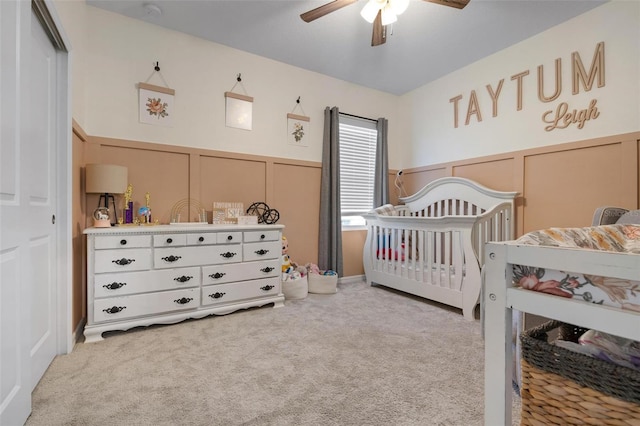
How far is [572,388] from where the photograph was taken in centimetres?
74

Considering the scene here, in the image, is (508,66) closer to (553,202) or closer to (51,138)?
(553,202)

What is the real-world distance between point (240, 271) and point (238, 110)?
5.26 feet

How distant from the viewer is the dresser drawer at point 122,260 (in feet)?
6.66

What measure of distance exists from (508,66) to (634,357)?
3061mm

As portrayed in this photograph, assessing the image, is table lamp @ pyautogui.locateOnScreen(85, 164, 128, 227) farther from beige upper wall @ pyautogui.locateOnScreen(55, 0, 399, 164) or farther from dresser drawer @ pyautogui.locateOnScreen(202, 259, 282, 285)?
dresser drawer @ pyautogui.locateOnScreen(202, 259, 282, 285)

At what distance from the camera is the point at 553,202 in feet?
8.68

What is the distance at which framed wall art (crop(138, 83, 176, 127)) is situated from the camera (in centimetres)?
261

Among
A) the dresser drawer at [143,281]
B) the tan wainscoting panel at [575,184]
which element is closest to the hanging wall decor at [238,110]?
the dresser drawer at [143,281]

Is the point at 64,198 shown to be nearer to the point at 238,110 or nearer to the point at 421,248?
the point at 238,110

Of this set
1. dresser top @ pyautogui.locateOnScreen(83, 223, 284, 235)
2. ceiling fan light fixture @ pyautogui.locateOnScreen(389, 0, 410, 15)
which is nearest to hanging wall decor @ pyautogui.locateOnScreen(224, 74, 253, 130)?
dresser top @ pyautogui.locateOnScreen(83, 223, 284, 235)

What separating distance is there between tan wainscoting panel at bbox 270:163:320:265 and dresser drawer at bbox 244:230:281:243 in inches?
22.4

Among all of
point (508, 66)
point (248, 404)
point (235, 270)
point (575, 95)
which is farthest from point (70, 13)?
point (575, 95)

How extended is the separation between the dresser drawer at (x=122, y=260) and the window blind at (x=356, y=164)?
2.23 m

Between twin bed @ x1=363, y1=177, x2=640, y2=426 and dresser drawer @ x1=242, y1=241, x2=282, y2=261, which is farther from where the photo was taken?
dresser drawer @ x1=242, y1=241, x2=282, y2=261
